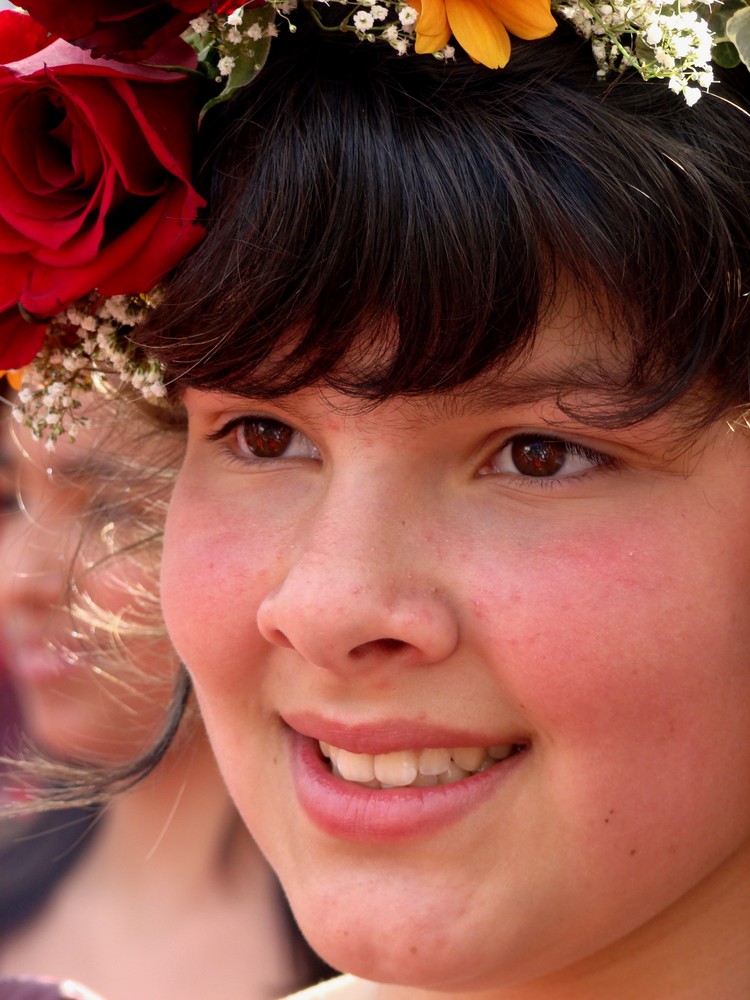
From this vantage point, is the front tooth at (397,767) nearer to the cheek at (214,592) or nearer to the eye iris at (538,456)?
the cheek at (214,592)

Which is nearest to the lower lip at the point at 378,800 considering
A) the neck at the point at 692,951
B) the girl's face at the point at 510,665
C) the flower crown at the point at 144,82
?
the girl's face at the point at 510,665

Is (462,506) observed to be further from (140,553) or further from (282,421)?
(140,553)

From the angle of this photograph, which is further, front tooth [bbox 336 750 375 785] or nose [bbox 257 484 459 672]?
front tooth [bbox 336 750 375 785]

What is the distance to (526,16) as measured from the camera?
4.67 ft

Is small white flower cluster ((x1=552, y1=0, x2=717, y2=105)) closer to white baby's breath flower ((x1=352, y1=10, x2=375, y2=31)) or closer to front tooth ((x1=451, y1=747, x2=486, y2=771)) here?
white baby's breath flower ((x1=352, y1=10, x2=375, y2=31))

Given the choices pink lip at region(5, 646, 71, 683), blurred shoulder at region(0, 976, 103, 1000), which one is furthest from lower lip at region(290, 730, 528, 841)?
pink lip at region(5, 646, 71, 683)

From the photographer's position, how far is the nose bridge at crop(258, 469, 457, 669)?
1.46 m

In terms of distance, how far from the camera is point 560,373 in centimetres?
144

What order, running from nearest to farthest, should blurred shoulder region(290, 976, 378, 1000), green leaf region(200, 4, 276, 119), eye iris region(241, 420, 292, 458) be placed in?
green leaf region(200, 4, 276, 119) → eye iris region(241, 420, 292, 458) → blurred shoulder region(290, 976, 378, 1000)

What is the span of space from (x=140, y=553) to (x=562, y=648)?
1.49 meters

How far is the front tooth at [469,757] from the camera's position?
5.19ft

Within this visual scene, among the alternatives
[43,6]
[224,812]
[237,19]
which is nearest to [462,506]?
[237,19]

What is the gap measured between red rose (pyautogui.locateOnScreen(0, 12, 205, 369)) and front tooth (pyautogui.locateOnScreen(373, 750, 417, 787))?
2.16ft

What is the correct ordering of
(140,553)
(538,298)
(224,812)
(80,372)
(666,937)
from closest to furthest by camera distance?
(538,298), (666,937), (80,372), (140,553), (224,812)
